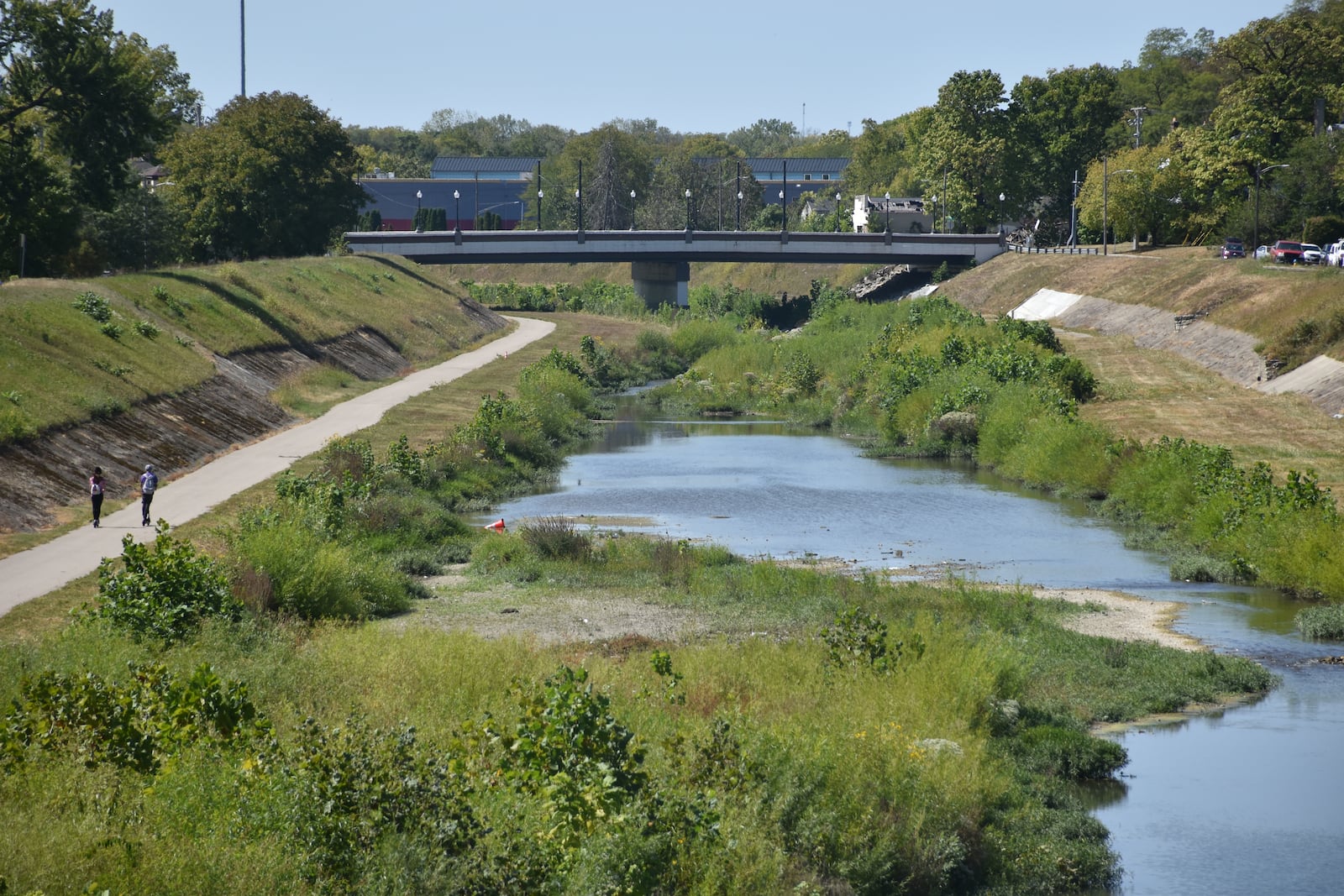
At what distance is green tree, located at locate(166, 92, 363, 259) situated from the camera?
3199 inches

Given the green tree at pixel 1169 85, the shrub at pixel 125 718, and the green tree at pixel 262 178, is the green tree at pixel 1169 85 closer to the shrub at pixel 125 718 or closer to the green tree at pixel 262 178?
the green tree at pixel 262 178

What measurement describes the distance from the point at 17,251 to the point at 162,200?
2099 cm

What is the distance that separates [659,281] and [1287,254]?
55.2m

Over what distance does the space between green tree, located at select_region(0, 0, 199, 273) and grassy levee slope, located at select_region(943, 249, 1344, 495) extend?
39592 millimetres

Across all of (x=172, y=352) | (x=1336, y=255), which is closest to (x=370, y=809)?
(x=172, y=352)

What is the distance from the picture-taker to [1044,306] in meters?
93.1

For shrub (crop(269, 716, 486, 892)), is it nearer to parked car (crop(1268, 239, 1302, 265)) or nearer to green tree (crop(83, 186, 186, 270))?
green tree (crop(83, 186, 186, 270))

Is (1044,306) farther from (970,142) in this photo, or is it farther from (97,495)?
(97,495)

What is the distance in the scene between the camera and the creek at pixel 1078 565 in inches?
725

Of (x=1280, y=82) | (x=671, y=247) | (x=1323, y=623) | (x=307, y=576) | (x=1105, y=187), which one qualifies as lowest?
(x=1323, y=623)

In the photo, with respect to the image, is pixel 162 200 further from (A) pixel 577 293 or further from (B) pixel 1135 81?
(B) pixel 1135 81

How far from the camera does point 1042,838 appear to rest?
59.9 ft

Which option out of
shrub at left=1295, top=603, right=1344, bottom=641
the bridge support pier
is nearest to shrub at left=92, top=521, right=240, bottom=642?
A: shrub at left=1295, top=603, right=1344, bottom=641

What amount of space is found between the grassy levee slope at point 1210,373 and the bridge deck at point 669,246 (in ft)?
64.9
